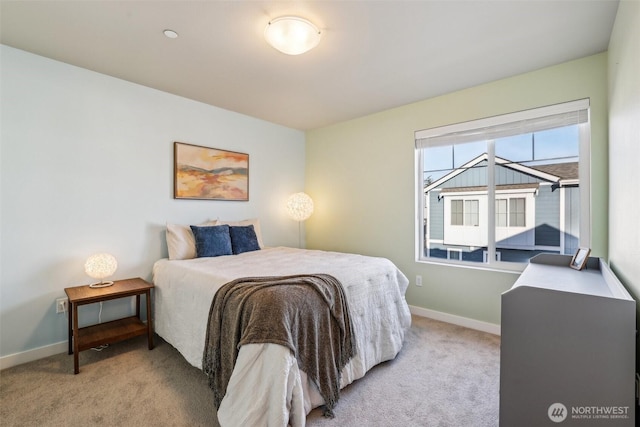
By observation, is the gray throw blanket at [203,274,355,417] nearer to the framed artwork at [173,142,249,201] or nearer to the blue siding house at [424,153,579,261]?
the framed artwork at [173,142,249,201]

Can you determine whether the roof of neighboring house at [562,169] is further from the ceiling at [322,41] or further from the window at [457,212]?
the ceiling at [322,41]

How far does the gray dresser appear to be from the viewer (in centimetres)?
108

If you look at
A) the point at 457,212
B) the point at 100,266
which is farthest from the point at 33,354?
the point at 457,212

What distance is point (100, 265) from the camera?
2430mm

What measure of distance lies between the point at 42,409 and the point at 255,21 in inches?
109

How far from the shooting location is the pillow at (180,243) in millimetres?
2895

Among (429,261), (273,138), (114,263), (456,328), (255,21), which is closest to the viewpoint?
(255,21)

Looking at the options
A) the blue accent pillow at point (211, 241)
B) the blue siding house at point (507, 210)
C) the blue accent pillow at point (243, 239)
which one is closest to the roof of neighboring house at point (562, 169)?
the blue siding house at point (507, 210)

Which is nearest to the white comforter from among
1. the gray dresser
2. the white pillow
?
the white pillow

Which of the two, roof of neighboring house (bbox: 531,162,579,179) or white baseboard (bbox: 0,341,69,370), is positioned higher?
roof of neighboring house (bbox: 531,162,579,179)

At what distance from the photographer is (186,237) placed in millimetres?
3008

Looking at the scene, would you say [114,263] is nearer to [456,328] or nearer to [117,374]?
[117,374]

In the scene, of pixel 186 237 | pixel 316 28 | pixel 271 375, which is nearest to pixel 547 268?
pixel 271 375

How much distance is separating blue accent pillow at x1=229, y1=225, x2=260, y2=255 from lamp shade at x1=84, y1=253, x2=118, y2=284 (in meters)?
1.10
